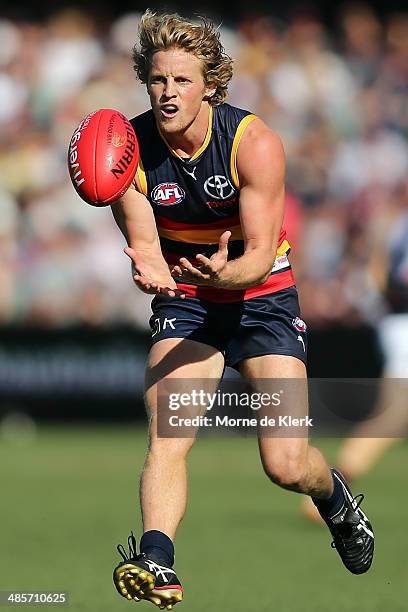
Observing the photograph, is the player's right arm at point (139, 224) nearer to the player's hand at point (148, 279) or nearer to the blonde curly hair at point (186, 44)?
the player's hand at point (148, 279)

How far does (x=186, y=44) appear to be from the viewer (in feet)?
17.5

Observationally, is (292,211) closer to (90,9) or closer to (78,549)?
(90,9)

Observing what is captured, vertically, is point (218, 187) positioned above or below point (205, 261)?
above

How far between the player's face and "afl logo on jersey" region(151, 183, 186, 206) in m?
0.25

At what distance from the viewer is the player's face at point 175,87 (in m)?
5.31

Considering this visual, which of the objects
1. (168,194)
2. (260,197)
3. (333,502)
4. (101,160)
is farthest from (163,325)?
(333,502)

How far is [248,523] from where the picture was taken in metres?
8.64

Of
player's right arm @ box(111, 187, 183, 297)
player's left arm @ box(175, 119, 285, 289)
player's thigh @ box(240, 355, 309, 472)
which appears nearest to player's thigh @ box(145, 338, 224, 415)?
player's thigh @ box(240, 355, 309, 472)

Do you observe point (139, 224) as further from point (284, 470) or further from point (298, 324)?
point (284, 470)

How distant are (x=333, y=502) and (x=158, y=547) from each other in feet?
4.08

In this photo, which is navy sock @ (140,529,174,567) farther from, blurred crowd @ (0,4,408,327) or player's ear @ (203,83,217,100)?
blurred crowd @ (0,4,408,327)

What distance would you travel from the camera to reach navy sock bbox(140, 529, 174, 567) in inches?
198

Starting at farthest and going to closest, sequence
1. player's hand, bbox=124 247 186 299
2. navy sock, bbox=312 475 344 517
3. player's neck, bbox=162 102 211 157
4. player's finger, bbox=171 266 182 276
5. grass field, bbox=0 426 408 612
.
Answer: grass field, bbox=0 426 408 612
navy sock, bbox=312 475 344 517
player's neck, bbox=162 102 211 157
player's hand, bbox=124 247 186 299
player's finger, bbox=171 266 182 276

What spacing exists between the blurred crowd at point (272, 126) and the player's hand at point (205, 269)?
833 centimetres
